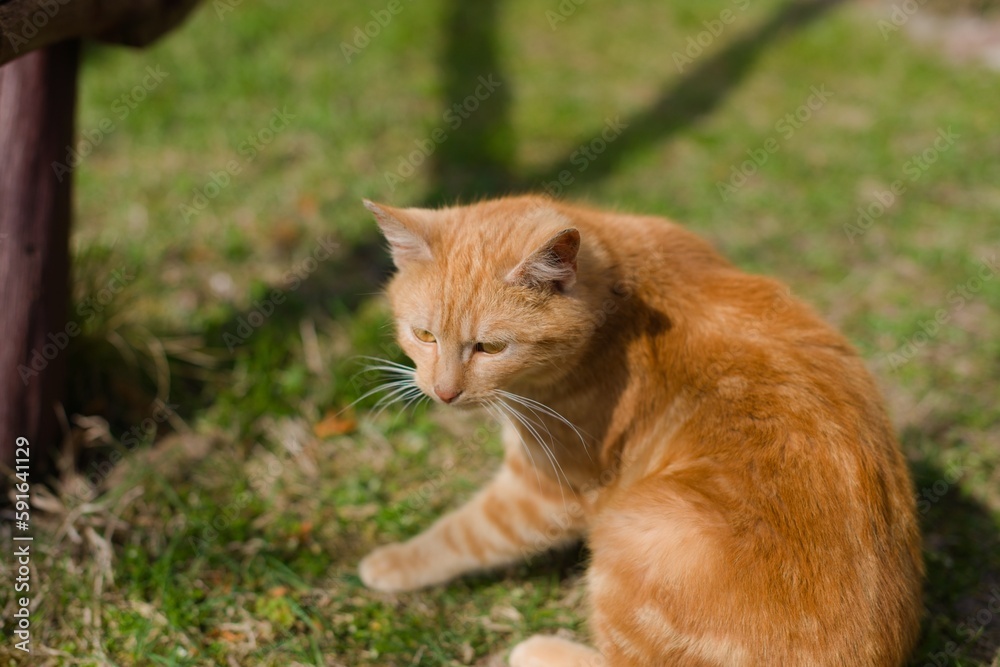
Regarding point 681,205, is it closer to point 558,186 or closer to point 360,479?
point 558,186

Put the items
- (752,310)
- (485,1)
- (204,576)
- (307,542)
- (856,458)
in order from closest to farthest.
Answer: (856,458) → (752,310) → (204,576) → (307,542) → (485,1)

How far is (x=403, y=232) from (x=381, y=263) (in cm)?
204

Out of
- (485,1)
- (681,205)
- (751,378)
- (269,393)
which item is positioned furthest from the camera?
(485,1)

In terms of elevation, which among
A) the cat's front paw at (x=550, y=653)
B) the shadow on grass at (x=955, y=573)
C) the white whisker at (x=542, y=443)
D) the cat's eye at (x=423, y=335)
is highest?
the cat's eye at (x=423, y=335)

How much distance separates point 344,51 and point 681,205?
124 inches

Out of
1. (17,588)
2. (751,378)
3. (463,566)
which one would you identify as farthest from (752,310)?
(17,588)

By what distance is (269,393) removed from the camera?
3.46 meters

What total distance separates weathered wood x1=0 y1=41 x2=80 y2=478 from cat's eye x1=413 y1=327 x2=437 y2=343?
1.49 m

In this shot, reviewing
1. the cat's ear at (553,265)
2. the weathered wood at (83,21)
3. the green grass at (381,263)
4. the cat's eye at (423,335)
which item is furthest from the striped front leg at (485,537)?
the weathered wood at (83,21)

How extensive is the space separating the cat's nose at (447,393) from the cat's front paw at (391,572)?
2.47 ft

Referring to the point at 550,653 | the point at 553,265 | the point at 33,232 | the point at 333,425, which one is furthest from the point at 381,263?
the point at 550,653

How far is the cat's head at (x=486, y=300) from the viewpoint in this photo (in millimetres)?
2248

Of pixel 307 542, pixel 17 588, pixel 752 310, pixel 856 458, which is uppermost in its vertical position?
pixel 752 310

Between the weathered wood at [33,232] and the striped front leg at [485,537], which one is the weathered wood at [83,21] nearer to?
the weathered wood at [33,232]
